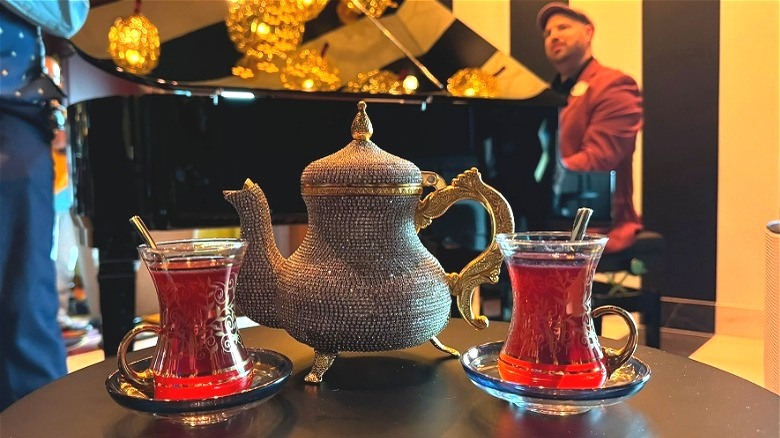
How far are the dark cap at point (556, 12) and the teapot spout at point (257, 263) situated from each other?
3.18 meters

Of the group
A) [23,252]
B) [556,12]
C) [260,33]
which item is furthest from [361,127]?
[556,12]

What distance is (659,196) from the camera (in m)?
3.41

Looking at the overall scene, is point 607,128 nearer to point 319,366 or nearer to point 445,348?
point 445,348

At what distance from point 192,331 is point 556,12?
3457 mm

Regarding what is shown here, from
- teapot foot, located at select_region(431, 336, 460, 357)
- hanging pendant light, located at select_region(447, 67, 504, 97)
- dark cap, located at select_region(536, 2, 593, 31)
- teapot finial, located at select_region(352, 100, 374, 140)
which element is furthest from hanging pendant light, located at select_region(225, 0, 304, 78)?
dark cap, located at select_region(536, 2, 593, 31)

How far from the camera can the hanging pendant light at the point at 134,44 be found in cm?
194

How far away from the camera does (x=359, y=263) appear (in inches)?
30.6

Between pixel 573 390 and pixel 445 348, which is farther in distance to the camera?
pixel 445 348

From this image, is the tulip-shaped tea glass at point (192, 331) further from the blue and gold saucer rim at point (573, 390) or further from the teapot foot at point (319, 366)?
the blue and gold saucer rim at point (573, 390)

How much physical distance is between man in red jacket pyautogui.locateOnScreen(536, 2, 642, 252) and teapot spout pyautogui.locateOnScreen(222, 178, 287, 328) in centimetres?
274

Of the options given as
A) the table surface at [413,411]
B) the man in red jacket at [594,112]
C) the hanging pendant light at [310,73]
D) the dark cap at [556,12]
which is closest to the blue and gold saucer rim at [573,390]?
the table surface at [413,411]

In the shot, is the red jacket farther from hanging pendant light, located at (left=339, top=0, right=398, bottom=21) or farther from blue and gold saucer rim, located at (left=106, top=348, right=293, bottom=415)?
blue and gold saucer rim, located at (left=106, top=348, right=293, bottom=415)

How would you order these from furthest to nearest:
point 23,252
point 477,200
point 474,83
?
point 474,83 < point 23,252 < point 477,200

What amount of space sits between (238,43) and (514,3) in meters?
2.18
